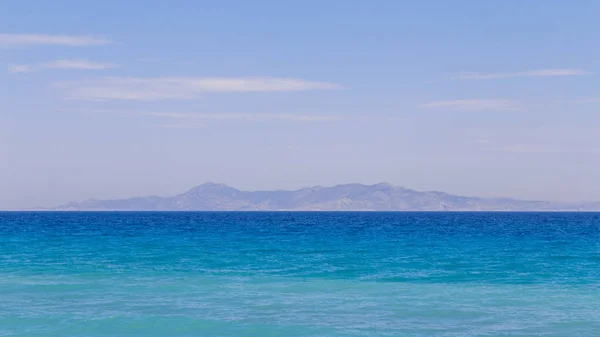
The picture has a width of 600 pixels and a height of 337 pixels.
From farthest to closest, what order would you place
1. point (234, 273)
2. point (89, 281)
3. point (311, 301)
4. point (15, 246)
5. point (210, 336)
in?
point (15, 246), point (234, 273), point (89, 281), point (311, 301), point (210, 336)

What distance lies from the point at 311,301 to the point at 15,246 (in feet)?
120

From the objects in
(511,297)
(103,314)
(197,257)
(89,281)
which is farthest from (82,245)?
(511,297)

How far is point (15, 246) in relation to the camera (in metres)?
56.0

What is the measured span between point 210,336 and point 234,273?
14.8 metres

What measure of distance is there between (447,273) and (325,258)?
10.3 m

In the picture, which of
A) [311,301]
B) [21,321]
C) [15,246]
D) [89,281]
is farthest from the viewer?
[15,246]

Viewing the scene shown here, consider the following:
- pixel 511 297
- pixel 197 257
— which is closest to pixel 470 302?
pixel 511 297

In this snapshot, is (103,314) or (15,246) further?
(15,246)

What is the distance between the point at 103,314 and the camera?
79.2 feet

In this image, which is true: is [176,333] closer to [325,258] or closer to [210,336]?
[210,336]

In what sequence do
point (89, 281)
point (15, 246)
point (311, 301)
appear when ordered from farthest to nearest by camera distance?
point (15, 246) → point (89, 281) → point (311, 301)

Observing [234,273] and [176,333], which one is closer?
[176,333]

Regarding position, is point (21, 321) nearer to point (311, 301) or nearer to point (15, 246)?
point (311, 301)

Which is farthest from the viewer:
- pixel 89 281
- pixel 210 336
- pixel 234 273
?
pixel 234 273
